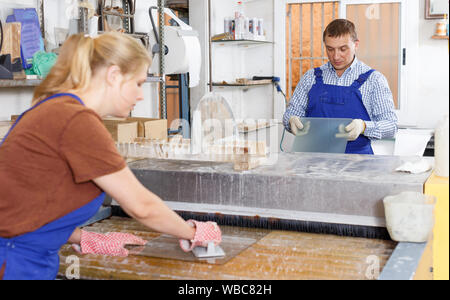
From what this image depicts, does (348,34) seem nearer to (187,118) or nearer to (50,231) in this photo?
(187,118)

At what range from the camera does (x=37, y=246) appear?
1449 millimetres

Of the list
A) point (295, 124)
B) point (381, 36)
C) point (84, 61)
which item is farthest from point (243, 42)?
point (84, 61)

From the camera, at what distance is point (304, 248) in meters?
1.82

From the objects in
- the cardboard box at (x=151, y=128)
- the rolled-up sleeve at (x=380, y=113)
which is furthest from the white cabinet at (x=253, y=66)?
the cardboard box at (x=151, y=128)

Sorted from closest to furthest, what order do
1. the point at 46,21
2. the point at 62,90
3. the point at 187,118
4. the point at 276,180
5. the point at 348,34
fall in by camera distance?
1. the point at 62,90
2. the point at 276,180
3. the point at 46,21
4. the point at 348,34
5. the point at 187,118

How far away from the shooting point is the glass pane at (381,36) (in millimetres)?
5418

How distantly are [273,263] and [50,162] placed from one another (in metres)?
0.75

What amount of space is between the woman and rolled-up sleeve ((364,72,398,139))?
2003mm

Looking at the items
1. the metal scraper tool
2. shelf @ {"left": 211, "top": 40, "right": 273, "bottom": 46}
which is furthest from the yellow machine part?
shelf @ {"left": 211, "top": 40, "right": 273, "bottom": 46}

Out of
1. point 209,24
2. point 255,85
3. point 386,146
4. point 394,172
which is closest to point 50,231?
point 394,172

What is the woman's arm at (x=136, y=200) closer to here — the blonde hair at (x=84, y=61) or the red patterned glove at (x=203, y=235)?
the red patterned glove at (x=203, y=235)

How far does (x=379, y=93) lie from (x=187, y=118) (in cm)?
189

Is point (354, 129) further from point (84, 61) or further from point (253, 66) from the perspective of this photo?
point (253, 66)

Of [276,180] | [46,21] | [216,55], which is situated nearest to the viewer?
[276,180]
